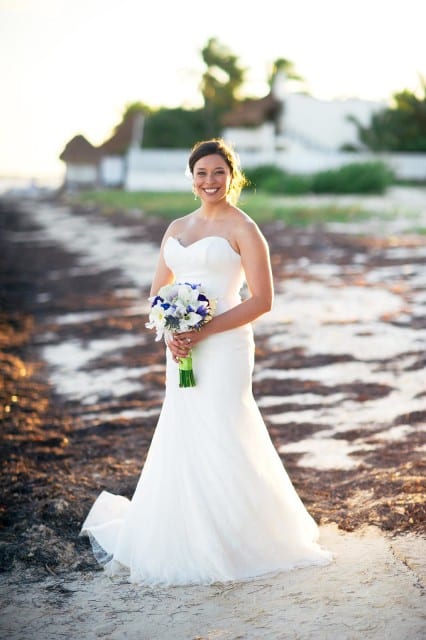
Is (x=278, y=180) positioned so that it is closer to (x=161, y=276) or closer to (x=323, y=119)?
(x=323, y=119)

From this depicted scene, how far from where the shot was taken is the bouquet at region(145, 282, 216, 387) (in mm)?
4750

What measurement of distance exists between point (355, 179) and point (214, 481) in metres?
31.2

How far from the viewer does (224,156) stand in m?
4.94

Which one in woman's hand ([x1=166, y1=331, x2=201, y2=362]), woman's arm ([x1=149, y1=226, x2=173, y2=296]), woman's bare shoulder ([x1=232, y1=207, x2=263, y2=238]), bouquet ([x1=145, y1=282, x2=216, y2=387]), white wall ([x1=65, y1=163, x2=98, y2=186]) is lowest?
woman's hand ([x1=166, y1=331, x2=201, y2=362])

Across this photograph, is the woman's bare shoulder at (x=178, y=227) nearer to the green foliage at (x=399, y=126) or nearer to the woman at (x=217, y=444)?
the woman at (x=217, y=444)

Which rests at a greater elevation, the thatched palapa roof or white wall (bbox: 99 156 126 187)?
the thatched palapa roof

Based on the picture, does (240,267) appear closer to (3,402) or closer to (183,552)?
(183,552)

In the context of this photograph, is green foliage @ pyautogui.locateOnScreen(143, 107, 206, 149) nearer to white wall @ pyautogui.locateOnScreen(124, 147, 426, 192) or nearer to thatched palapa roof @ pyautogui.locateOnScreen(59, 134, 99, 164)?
white wall @ pyautogui.locateOnScreen(124, 147, 426, 192)

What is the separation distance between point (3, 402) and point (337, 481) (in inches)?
169

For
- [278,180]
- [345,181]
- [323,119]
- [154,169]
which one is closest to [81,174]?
[154,169]

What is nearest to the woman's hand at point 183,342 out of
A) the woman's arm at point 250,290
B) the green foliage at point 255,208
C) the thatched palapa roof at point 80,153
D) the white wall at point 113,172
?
the woman's arm at point 250,290

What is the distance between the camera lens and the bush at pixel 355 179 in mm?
34656

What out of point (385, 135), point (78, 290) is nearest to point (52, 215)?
point (385, 135)

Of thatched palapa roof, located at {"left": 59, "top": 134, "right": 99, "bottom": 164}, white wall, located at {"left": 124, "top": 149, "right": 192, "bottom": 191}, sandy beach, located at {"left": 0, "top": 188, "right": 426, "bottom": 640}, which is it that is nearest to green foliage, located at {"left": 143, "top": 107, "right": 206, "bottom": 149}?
white wall, located at {"left": 124, "top": 149, "right": 192, "bottom": 191}
